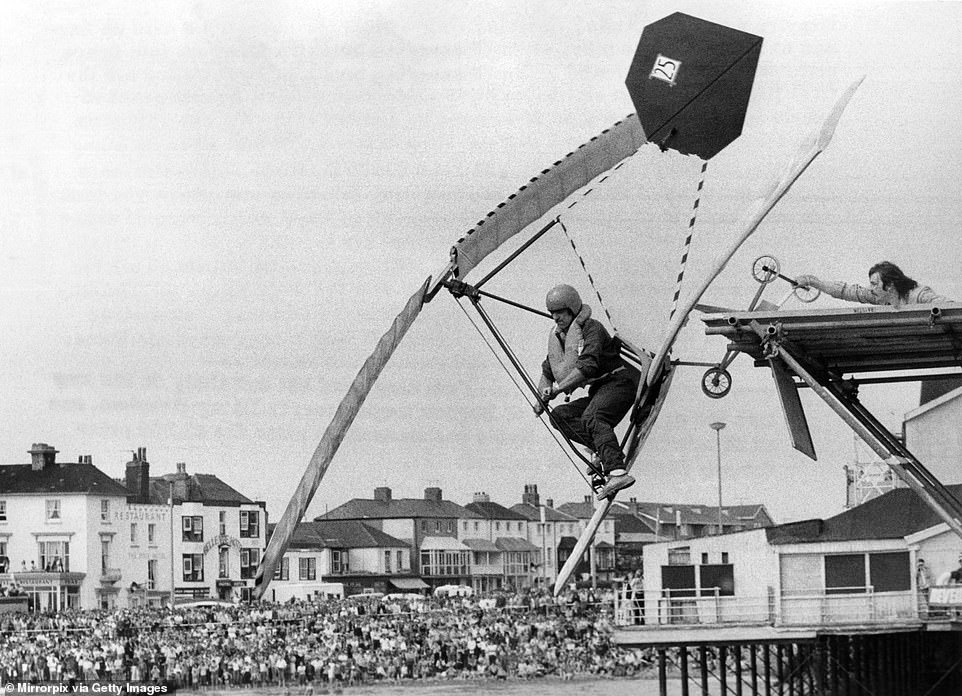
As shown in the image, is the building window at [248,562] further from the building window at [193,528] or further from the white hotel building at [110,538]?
the building window at [193,528]

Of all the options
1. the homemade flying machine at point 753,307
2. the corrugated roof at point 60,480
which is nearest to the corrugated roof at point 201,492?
the corrugated roof at point 60,480

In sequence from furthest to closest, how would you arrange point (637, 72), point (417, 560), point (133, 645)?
point (417, 560)
point (133, 645)
point (637, 72)

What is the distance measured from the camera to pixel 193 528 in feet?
305

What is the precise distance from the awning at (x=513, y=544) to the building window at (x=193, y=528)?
3836 cm

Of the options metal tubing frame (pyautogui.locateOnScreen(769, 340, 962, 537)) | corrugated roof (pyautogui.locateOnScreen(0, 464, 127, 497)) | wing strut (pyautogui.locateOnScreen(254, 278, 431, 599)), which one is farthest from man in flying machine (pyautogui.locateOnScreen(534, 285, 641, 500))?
corrugated roof (pyautogui.locateOnScreen(0, 464, 127, 497))

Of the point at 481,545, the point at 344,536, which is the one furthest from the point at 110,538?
the point at 481,545

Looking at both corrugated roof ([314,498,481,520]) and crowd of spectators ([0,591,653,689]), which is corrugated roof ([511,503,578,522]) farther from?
crowd of spectators ([0,591,653,689])

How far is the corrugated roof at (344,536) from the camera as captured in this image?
4345 inches

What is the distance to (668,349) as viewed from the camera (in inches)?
666

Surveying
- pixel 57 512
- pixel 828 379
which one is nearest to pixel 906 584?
pixel 828 379

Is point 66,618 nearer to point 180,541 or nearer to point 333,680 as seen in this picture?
point 333,680

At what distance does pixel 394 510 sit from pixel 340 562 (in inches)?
396

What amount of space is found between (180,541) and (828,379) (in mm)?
75246

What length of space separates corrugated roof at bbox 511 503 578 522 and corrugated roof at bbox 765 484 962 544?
96360 mm
